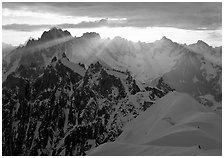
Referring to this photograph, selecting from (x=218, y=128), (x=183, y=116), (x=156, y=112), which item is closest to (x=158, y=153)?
(x=218, y=128)

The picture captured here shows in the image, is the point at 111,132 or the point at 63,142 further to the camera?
the point at 63,142

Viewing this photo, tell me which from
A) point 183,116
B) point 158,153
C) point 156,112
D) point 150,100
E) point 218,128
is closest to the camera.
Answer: point 158,153

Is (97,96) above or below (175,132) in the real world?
below

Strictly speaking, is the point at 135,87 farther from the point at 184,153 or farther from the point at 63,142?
the point at 184,153

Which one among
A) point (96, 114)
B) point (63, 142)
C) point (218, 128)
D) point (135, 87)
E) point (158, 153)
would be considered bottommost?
point (63, 142)

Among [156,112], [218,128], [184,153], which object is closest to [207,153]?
[184,153]

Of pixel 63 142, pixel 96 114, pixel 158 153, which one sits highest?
pixel 158 153

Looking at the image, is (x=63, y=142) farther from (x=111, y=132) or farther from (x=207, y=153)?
(x=207, y=153)

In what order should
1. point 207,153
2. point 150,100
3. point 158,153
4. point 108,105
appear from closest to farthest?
point 207,153 < point 158,153 < point 150,100 < point 108,105

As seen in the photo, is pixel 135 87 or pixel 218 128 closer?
pixel 218 128
